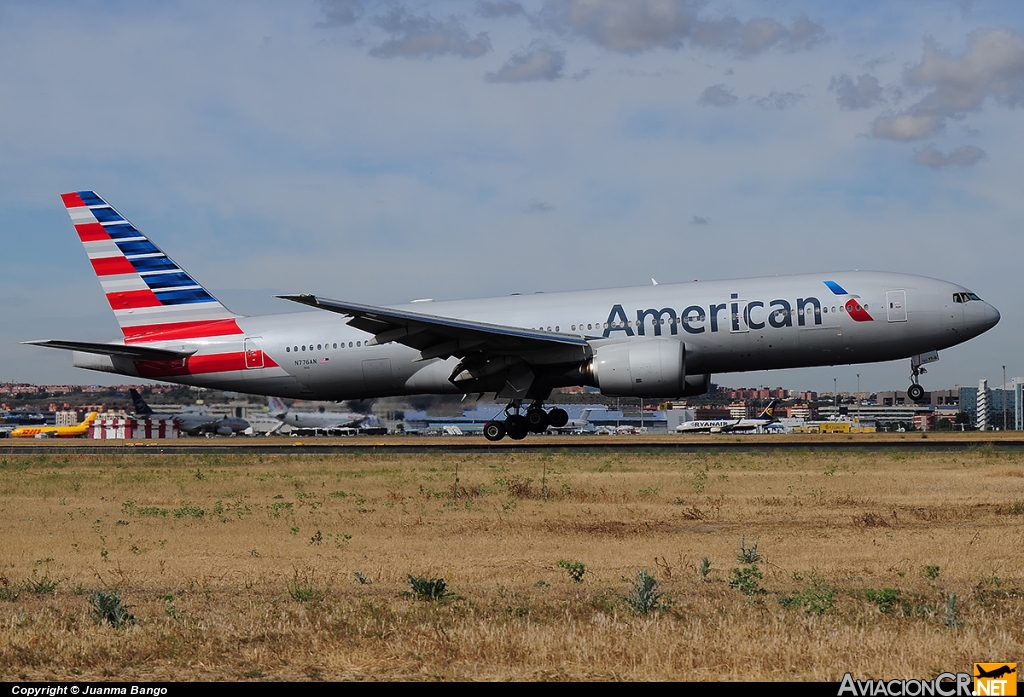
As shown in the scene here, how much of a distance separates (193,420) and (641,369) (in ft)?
221

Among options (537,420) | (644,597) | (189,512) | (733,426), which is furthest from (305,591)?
(733,426)

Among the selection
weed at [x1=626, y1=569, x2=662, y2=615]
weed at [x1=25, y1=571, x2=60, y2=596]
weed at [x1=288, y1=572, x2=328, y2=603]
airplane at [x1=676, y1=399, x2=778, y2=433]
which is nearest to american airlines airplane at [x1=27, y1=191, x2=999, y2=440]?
weed at [x1=25, y1=571, x2=60, y2=596]

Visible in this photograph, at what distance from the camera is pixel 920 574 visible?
12148 millimetres

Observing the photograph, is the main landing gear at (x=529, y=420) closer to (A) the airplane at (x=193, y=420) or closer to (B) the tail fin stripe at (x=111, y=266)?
(B) the tail fin stripe at (x=111, y=266)

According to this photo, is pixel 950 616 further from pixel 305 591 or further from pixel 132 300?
pixel 132 300

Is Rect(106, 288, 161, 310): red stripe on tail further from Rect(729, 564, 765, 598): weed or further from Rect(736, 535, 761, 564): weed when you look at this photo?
Rect(729, 564, 765, 598): weed

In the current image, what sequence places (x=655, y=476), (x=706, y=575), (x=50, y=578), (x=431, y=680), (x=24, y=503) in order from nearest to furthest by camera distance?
(x=431, y=680)
(x=706, y=575)
(x=50, y=578)
(x=24, y=503)
(x=655, y=476)

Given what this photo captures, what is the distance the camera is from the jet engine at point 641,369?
3091 cm

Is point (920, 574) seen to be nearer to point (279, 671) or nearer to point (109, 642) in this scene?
point (279, 671)

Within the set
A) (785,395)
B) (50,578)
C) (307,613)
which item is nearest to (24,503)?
(50,578)

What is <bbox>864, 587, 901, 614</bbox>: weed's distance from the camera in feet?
32.4

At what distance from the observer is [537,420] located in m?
34.8

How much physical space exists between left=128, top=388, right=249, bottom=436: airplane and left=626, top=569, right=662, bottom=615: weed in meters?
84.1

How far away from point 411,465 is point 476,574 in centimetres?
1762
